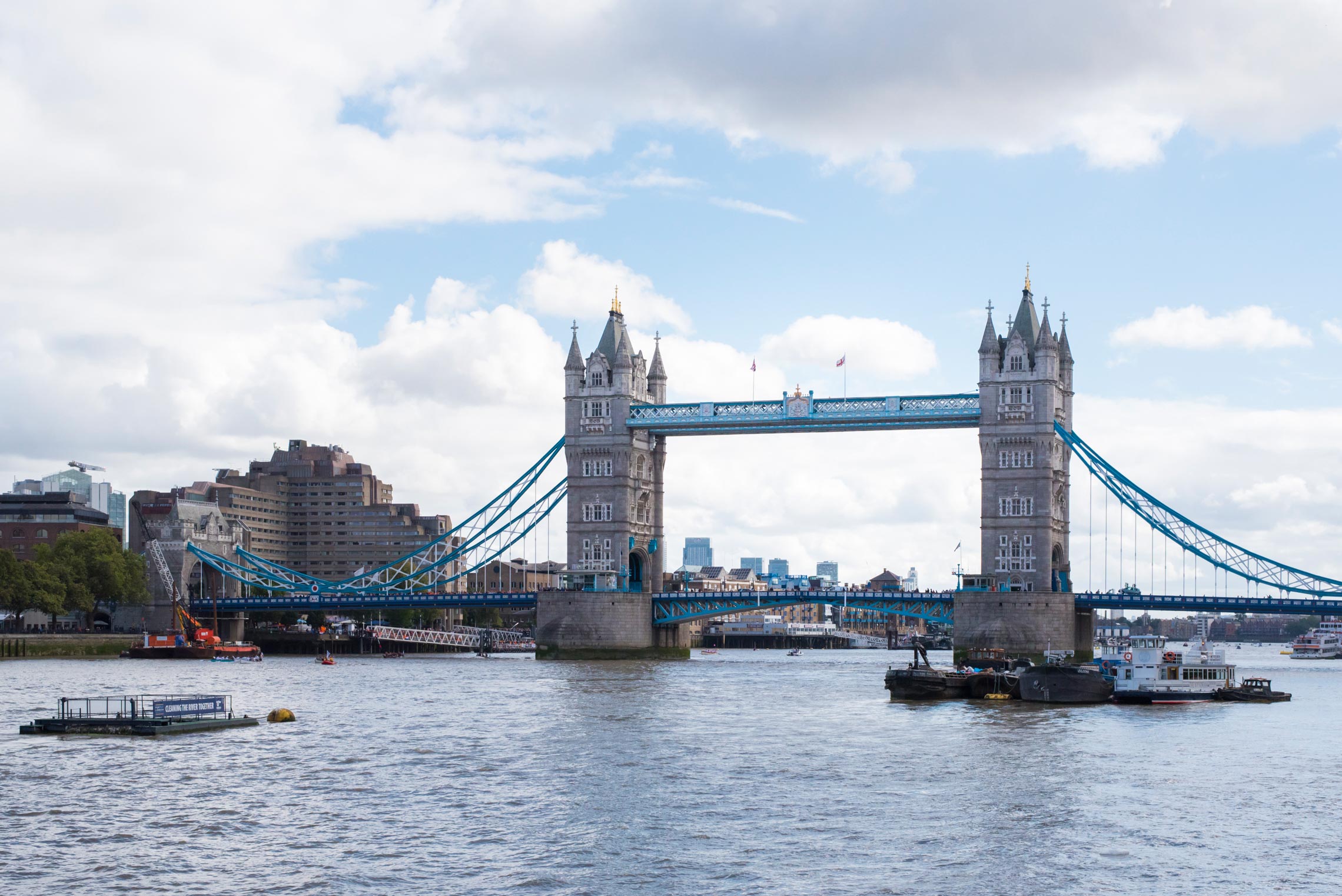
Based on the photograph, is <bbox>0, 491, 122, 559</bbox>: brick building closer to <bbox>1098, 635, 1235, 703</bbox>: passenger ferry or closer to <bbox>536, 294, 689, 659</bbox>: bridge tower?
<bbox>536, 294, 689, 659</bbox>: bridge tower

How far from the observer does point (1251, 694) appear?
8425 cm

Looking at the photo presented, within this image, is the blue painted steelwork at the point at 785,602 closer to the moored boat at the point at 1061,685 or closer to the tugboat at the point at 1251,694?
the tugboat at the point at 1251,694

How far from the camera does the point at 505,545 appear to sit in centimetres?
14275

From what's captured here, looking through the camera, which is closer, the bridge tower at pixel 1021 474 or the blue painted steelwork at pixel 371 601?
the bridge tower at pixel 1021 474

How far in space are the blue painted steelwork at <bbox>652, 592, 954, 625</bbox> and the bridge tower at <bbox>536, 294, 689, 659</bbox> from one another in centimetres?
204

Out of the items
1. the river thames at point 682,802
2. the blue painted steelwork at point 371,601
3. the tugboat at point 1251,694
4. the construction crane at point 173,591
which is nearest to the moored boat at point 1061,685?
the river thames at point 682,802

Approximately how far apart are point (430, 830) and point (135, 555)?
128166 millimetres

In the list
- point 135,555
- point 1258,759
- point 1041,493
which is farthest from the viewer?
point 135,555

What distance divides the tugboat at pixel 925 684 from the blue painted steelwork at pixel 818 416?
1779 inches

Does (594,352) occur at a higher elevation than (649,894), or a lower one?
higher

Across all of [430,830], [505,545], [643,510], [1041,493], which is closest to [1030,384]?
[1041,493]

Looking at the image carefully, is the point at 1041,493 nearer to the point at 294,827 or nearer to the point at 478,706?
the point at 478,706

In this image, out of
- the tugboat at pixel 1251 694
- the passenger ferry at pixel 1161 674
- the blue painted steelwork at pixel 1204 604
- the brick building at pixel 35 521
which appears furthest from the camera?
the brick building at pixel 35 521

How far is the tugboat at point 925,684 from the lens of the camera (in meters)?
80.1
